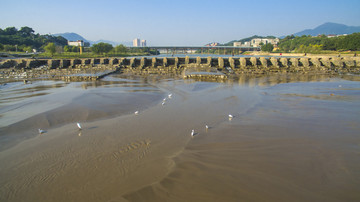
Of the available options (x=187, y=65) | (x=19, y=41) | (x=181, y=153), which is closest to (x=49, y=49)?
(x=187, y=65)

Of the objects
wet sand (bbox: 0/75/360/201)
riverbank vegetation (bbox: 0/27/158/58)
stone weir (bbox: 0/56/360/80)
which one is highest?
riverbank vegetation (bbox: 0/27/158/58)

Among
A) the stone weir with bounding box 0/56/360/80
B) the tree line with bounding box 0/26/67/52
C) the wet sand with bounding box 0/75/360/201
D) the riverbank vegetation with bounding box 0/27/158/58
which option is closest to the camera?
the wet sand with bounding box 0/75/360/201

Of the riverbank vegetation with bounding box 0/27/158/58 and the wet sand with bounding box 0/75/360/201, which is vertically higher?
the riverbank vegetation with bounding box 0/27/158/58

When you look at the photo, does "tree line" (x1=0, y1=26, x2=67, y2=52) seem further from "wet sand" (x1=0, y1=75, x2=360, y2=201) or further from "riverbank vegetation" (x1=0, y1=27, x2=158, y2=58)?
"wet sand" (x1=0, y1=75, x2=360, y2=201)

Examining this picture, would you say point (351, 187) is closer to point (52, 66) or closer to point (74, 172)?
point (74, 172)

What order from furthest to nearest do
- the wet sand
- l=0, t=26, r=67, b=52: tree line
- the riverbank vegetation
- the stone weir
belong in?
l=0, t=26, r=67, b=52: tree line < the riverbank vegetation < the stone weir < the wet sand

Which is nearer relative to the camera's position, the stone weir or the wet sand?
the wet sand

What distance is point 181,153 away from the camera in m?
5.33

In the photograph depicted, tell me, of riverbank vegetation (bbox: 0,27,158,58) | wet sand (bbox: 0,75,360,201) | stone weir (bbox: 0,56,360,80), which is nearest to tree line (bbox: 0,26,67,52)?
riverbank vegetation (bbox: 0,27,158,58)

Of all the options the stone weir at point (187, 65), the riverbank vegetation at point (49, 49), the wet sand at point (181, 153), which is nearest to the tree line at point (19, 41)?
the riverbank vegetation at point (49, 49)

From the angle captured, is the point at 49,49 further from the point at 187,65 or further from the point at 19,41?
the point at 19,41

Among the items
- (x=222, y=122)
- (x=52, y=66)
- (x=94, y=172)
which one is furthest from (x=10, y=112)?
(x=52, y=66)

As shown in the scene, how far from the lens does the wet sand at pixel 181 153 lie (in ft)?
12.8

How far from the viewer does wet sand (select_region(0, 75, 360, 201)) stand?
12.8ft
